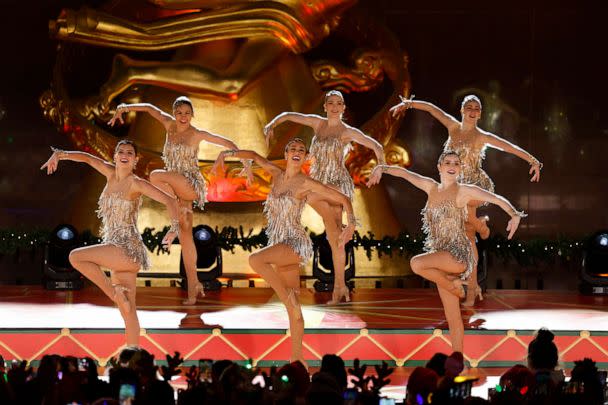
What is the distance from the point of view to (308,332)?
30.5ft

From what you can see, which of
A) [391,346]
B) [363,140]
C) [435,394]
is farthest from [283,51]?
[435,394]

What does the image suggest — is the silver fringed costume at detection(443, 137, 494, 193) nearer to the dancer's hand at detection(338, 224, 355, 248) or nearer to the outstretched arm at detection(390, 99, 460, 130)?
the outstretched arm at detection(390, 99, 460, 130)

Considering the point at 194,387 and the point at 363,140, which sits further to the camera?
the point at 363,140

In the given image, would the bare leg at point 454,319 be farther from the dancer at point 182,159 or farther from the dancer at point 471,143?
the dancer at point 182,159

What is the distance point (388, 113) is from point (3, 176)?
14.9ft

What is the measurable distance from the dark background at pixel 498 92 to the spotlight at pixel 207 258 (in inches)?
132

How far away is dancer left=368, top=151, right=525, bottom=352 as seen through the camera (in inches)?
346

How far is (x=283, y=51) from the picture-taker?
13.3m

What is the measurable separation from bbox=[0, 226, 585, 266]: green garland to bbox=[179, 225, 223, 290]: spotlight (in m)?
0.59

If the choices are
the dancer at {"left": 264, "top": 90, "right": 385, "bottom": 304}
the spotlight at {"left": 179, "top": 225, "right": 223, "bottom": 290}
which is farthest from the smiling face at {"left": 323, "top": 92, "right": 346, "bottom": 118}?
the spotlight at {"left": 179, "top": 225, "right": 223, "bottom": 290}

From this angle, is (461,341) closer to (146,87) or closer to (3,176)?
(146,87)

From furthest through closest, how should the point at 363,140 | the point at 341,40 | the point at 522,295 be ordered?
the point at 341,40, the point at 522,295, the point at 363,140

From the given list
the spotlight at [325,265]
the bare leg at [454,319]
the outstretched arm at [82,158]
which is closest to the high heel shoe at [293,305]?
the bare leg at [454,319]

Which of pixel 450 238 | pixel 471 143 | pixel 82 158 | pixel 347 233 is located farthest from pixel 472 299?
pixel 82 158
